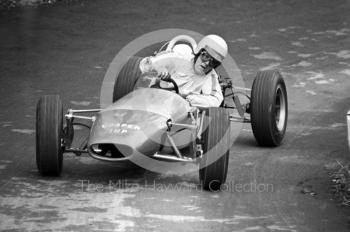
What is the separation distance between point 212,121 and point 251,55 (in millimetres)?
7016

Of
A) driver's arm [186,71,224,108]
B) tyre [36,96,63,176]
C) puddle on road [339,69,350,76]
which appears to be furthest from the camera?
Result: puddle on road [339,69,350,76]

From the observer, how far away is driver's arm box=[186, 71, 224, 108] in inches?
473

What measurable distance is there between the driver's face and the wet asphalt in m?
1.08

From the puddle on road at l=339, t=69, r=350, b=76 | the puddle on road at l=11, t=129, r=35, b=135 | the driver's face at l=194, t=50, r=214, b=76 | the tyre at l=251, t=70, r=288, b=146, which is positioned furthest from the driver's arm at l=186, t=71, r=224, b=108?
the puddle on road at l=339, t=69, r=350, b=76

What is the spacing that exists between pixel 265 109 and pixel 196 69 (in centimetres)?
96

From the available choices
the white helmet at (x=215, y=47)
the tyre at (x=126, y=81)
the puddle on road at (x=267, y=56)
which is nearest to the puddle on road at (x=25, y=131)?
the tyre at (x=126, y=81)

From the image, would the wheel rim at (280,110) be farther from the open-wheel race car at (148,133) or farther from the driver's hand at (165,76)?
the driver's hand at (165,76)

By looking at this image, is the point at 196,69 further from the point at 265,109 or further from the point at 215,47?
the point at 265,109

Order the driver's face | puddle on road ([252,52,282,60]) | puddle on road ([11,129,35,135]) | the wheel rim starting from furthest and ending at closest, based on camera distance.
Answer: puddle on road ([252,52,282,60]) → puddle on road ([11,129,35,135]) → the wheel rim → the driver's face

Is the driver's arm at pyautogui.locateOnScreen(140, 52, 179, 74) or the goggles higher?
the goggles

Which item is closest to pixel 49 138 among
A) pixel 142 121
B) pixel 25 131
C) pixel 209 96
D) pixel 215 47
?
pixel 142 121

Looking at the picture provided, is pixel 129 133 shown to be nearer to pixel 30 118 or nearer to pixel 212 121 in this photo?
pixel 212 121

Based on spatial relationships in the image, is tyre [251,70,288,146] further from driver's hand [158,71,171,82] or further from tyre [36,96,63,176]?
tyre [36,96,63,176]

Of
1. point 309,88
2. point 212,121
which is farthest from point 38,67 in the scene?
point 212,121
